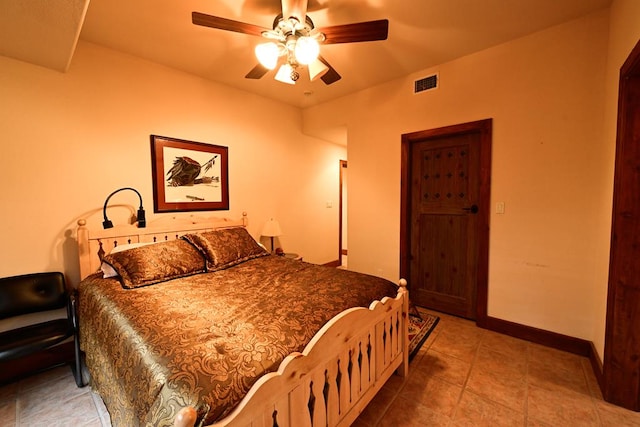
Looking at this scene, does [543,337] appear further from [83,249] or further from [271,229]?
[83,249]

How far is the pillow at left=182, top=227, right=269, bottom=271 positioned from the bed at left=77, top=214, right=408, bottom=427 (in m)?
0.01

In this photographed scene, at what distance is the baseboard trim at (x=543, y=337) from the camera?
7.15 feet

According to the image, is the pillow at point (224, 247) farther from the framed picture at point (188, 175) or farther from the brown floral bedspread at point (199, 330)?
the framed picture at point (188, 175)

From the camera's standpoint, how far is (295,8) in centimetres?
174

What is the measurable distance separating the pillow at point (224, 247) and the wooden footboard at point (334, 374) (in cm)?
145

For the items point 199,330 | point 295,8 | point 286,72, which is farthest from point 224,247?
point 295,8

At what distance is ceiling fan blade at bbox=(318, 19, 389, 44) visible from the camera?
160 centimetres

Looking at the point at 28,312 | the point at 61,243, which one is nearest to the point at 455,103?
the point at 61,243

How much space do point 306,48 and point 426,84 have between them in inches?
72.1

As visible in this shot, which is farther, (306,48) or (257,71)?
(257,71)

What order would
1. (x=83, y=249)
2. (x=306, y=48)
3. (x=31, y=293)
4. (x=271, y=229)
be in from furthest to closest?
(x=271, y=229)
(x=83, y=249)
(x=31, y=293)
(x=306, y=48)

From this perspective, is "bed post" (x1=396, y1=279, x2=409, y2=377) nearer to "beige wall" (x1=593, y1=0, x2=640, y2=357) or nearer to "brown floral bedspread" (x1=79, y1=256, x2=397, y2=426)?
"brown floral bedspread" (x1=79, y1=256, x2=397, y2=426)

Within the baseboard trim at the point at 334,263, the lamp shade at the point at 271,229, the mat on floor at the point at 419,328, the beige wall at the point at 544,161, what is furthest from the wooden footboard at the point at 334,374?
the baseboard trim at the point at 334,263

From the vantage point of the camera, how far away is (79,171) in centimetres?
231
